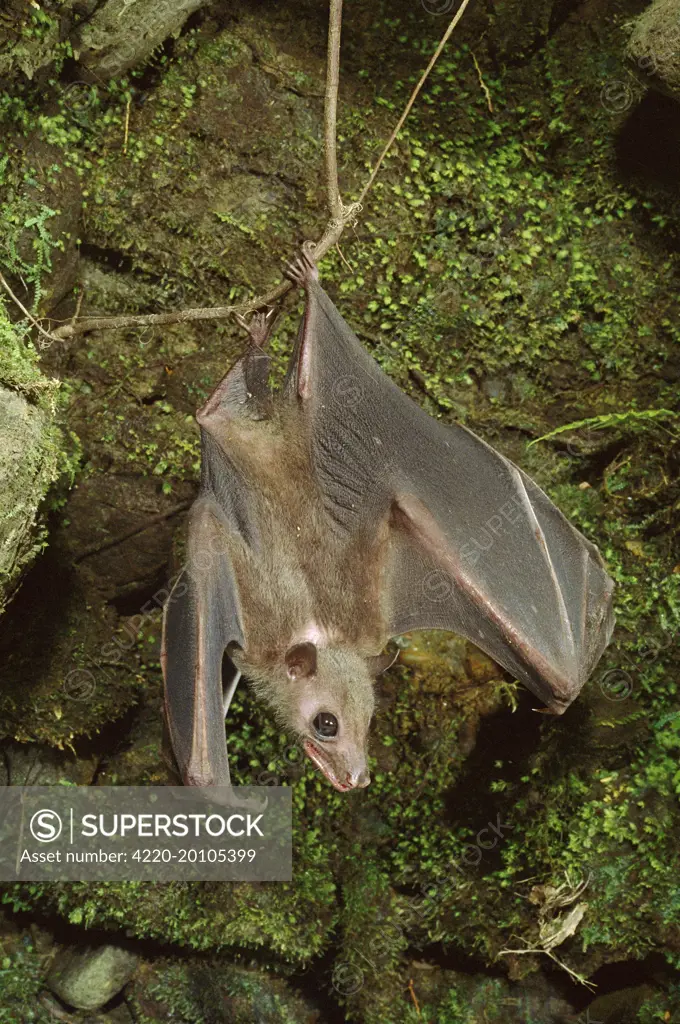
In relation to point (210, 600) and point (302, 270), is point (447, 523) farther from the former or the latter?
point (302, 270)

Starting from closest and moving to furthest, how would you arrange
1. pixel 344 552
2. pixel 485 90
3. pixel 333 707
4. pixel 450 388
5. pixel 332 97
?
1. pixel 332 97
2. pixel 333 707
3. pixel 344 552
4. pixel 485 90
5. pixel 450 388

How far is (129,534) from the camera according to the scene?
427 cm

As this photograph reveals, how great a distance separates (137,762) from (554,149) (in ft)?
11.5

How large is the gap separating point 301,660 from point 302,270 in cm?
147

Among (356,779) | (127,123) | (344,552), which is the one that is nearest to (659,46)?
(127,123)

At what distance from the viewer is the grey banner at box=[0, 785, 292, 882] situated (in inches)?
167

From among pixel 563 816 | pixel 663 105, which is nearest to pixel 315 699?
Result: pixel 563 816

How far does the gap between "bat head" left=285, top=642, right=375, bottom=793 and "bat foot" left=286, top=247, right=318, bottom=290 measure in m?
1.35

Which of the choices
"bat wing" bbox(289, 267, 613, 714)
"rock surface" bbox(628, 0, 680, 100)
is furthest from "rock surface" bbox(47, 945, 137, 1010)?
"rock surface" bbox(628, 0, 680, 100)

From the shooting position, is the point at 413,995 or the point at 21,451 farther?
Answer: the point at 413,995

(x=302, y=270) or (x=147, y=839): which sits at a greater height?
(x=302, y=270)

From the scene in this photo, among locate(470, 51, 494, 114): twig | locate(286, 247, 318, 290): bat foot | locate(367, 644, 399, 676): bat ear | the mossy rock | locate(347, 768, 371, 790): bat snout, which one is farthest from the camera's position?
locate(470, 51, 494, 114): twig

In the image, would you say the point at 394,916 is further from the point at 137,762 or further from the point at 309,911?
the point at 137,762

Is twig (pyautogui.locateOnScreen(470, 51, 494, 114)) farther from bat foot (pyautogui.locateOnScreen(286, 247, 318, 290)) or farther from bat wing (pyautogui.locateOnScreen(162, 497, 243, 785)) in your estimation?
bat wing (pyautogui.locateOnScreen(162, 497, 243, 785))
